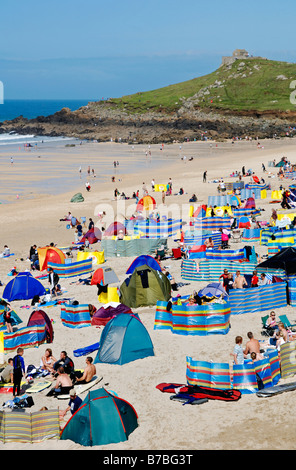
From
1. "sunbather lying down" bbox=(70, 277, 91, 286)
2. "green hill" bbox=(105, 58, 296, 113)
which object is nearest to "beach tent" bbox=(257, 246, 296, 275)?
"sunbather lying down" bbox=(70, 277, 91, 286)

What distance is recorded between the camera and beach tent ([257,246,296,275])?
54.5ft

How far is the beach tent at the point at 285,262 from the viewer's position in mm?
16612

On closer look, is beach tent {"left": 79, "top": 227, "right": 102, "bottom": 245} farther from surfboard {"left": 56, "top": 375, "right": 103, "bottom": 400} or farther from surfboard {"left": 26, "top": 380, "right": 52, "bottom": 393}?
surfboard {"left": 56, "top": 375, "right": 103, "bottom": 400}

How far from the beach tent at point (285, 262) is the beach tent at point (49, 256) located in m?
8.02

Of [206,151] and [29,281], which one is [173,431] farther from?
[206,151]

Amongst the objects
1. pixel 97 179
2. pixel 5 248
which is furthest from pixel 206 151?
pixel 5 248

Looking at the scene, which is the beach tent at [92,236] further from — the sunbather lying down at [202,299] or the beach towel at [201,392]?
the beach towel at [201,392]

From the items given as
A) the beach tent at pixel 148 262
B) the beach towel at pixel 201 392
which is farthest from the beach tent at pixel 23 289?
the beach towel at pixel 201 392

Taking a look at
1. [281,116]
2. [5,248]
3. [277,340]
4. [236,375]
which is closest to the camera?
[236,375]

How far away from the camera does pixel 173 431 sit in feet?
31.7

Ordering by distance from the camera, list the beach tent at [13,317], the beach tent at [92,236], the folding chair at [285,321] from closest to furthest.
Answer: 1. the folding chair at [285,321]
2. the beach tent at [13,317]
3. the beach tent at [92,236]

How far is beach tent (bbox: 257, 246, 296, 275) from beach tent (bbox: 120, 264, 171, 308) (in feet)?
10.2

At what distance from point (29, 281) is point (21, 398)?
25.1 ft

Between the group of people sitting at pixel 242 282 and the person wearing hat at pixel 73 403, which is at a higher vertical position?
the group of people sitting at pixel 242 282
